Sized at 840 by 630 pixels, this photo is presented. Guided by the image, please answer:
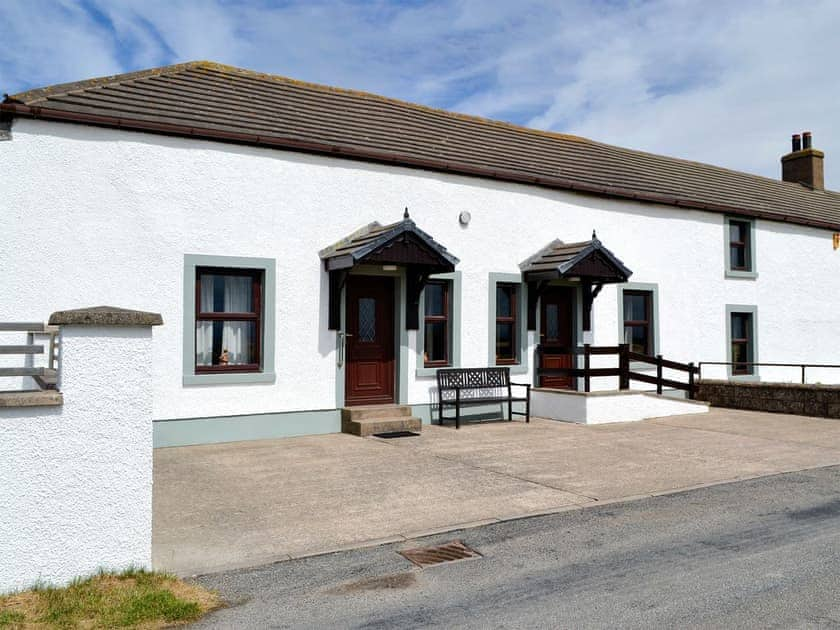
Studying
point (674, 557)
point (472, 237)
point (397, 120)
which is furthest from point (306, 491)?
point (397, 120)

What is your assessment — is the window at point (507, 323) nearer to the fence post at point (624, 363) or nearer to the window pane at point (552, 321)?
the window pane at point (552, 321)

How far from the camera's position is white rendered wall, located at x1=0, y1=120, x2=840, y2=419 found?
938cm

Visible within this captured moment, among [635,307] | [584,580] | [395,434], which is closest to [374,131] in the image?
[395,434]

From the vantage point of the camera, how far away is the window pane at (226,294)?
1064 cm

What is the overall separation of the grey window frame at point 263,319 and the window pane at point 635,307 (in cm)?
841

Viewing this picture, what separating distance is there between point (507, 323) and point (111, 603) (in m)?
10.3

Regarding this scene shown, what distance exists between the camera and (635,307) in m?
15.7

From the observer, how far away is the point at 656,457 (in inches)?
369

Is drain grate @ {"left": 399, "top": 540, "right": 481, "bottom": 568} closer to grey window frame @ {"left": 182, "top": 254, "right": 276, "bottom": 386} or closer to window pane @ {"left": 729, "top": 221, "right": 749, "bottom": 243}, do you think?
grey window frame @ {"left": 182, "top": 254, "right": 276, "bottom": 386}

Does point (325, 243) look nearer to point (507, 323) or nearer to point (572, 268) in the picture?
point (507, 323)

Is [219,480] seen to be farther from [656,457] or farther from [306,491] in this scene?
[656,457]

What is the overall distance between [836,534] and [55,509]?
611 centimetres

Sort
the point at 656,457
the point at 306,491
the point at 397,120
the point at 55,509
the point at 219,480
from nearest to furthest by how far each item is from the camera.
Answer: the point at 55,509 → the point at 306,491 → the point at 219,480 → the point at 656,457 → the point at 397,120

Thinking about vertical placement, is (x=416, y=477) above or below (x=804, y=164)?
below
